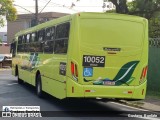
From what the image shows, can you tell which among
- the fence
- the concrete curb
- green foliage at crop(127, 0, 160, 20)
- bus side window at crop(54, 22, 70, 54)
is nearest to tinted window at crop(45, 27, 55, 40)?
bus side window at crop(54, 22, 70, 54)

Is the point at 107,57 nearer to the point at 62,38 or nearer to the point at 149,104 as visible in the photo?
the point at 62,38

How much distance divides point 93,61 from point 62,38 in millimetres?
1621

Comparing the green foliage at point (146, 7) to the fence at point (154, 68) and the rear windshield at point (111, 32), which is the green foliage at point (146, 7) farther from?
the rear windshield at point (111, 32)

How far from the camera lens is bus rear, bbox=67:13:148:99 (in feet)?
39.4

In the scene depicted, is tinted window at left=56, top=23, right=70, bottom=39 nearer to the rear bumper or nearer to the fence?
the rear bumper

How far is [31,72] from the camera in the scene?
711 inches

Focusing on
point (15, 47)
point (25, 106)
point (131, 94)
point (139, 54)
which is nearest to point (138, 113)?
point (131, 94)

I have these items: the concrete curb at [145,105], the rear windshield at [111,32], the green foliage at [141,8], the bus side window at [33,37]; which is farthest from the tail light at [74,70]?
the green foliage at [141,8]

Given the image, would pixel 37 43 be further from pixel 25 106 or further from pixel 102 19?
pixel 102 19

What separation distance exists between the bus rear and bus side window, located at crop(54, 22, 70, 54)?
0.60m

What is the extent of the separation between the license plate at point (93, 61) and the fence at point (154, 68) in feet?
20.0

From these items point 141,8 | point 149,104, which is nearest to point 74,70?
point 149,104

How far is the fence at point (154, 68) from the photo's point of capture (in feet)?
58.2

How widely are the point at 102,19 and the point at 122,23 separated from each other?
0.64m
